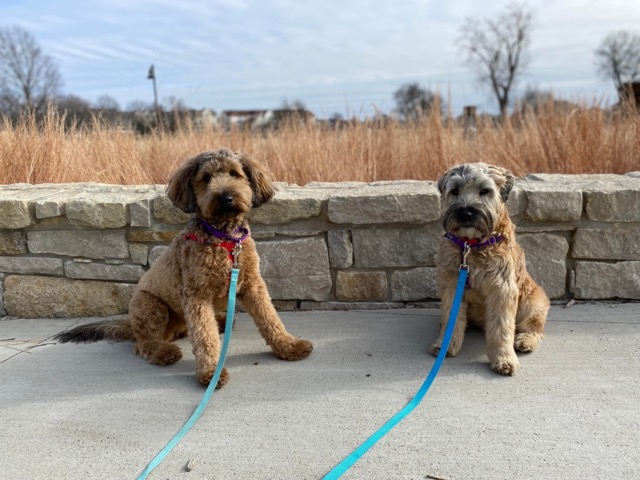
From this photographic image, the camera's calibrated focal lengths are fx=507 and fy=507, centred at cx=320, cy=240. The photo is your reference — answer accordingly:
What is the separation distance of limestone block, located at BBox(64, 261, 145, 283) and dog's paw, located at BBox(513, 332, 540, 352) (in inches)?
122

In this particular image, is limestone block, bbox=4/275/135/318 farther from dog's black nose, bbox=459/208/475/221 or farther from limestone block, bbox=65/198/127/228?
dog's black nose, bbox=459/208/475/221

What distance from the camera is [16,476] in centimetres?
245

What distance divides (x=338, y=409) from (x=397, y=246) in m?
1.76

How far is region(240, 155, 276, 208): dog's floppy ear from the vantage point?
3.41 m

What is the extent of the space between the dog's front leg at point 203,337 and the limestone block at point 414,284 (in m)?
1.72

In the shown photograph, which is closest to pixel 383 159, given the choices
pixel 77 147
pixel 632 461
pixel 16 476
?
pixel 77 147

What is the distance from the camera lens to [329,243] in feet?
14.3

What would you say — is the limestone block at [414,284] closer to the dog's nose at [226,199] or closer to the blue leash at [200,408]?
the blue leash at [200,408]

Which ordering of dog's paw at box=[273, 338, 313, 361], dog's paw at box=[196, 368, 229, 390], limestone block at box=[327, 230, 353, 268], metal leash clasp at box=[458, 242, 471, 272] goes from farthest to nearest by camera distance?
limestone block at box=[327, 230, 353, 268], dog's paw at box=[273, 338, 313, 361], metal leash clasp at box=[458, 242, 471, 272], dog's paw at box=[196, 368, 229, 390]

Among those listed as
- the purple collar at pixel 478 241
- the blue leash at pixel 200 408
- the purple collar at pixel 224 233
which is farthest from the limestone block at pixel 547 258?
the blue leash at pixel 200 408

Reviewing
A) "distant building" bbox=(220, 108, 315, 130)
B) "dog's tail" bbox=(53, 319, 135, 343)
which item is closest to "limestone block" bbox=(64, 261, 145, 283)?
"dog's tail" bbox=(53, 319, 135, 343)

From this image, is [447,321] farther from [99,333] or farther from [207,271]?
[99,333]

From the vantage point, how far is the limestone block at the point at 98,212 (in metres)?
4.30

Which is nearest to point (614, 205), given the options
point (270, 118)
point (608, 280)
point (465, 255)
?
point (608, 280)
